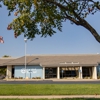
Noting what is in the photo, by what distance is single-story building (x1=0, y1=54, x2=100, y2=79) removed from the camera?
46.2 metres

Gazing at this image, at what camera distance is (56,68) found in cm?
4894

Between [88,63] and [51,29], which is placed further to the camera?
[88,63]

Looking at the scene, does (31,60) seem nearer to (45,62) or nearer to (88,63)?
(45,62)

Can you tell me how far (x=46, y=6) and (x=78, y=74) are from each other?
40.6 metres

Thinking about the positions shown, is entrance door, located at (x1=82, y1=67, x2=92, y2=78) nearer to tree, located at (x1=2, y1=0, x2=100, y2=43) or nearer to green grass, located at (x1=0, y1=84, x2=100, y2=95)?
green grass, located at (x1=0, y1=84, x2=100, y2=95)

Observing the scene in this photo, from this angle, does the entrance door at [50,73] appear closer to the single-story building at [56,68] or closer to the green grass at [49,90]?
the single-story building at [56,68]

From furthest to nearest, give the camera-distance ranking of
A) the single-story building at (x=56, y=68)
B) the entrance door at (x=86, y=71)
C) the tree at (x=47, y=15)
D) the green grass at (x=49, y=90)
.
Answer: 1. the entrance door at (x=86, y=71)
2. the single-story building at (x=56, y=68)
3. the green grass at (x=49, y=90)
4. the tree at (x=47, y=15)

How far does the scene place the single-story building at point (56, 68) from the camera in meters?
46.2

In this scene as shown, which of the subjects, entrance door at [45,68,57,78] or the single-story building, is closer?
the single-story building

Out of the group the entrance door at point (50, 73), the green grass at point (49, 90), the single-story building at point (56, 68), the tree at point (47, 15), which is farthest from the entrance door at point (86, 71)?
the tree at point (47, 15)

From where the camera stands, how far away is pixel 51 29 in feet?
28.7

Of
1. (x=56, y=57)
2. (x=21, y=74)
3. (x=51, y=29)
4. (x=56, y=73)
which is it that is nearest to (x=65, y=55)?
(x=56, y=57)

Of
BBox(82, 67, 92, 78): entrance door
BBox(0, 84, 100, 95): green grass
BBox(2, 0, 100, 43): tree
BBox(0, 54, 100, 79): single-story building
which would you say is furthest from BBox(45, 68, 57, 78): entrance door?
BBox(2, 0, 100, 43): tree

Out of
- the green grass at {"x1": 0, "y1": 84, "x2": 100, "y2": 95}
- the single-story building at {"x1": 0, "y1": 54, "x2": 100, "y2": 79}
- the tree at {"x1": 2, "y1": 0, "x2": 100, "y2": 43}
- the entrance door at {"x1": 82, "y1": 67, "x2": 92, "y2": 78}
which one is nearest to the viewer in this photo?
the tree at {"x1": 2, "y1": 0, "x2": 100, "y2": 43}
